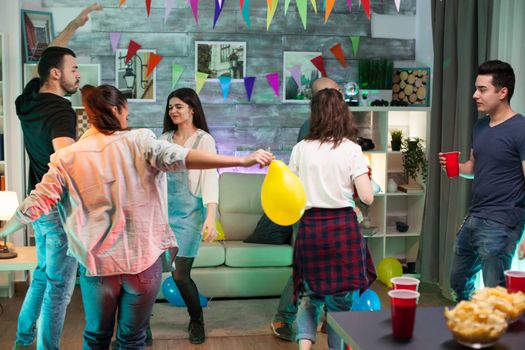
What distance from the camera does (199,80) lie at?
5.75 metres

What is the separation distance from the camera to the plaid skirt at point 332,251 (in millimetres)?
3166

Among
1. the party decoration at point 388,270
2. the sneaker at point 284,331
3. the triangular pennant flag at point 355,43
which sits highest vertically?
the triangular pennant flag at point 355,43

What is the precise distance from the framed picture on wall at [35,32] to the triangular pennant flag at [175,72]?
940 millimetres

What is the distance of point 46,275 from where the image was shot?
3.28 meters

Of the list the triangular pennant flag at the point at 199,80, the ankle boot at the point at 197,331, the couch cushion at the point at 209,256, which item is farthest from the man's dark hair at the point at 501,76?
the triangular pennant flag at the point at 199,80

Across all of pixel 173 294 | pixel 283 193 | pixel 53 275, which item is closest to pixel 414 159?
pixel 173 294

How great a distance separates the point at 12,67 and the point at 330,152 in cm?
299

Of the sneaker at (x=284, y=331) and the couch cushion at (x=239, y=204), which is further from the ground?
the couch cushion at (x=239, y=204)

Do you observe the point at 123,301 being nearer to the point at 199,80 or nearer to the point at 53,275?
the point at 53,275

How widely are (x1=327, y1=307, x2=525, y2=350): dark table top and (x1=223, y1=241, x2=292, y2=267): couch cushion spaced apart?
288 cm

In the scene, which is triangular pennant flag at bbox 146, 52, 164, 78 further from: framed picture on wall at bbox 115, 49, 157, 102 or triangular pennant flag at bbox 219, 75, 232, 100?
triangular pennant flag at bbox 219, 75, 232, 100

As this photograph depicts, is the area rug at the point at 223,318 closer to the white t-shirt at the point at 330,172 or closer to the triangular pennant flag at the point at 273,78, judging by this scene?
the white t-shirt at the point at 330,172

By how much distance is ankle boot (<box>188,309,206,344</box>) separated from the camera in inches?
162

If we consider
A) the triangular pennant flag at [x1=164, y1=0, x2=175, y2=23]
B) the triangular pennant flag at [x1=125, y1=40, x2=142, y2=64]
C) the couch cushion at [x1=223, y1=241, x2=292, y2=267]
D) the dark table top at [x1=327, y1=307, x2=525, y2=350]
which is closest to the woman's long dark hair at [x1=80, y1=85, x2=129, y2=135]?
the dark table top at [x1=327, y1=307, x2=525, y2=350]
